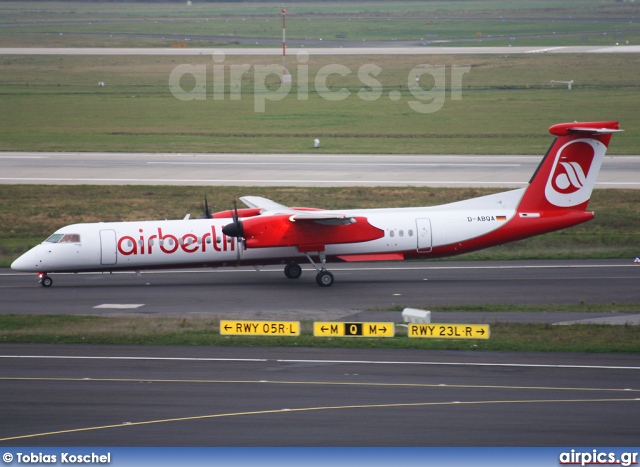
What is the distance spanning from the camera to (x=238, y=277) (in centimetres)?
3334

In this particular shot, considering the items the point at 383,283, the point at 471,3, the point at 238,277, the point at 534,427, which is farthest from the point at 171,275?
the point at 471,3

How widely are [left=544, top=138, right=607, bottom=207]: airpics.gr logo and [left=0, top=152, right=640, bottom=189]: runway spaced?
1310 cm

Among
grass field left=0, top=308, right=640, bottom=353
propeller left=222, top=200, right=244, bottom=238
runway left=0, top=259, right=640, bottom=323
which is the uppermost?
propeller left=222, top=200, right=244, bottom=238

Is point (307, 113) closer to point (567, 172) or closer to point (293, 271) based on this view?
point (293, 271)

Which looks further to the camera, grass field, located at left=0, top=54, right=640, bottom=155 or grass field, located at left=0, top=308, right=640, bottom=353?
grass field, located at left=0, top=54, right=640, bottom=155

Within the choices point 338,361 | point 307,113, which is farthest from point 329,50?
point 338,361

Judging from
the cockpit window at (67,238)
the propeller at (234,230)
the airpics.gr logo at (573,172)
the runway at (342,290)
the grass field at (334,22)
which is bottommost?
the runway at (342,290)

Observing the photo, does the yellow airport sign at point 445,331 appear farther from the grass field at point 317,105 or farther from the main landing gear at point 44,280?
the grass field at point 317,105

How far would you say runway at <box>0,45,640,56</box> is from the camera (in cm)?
10862

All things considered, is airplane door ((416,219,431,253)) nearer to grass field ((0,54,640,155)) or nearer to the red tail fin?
the red tail fin

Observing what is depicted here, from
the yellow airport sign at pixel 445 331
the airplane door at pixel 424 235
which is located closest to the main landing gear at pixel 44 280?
the airplane door at pixel 424 235

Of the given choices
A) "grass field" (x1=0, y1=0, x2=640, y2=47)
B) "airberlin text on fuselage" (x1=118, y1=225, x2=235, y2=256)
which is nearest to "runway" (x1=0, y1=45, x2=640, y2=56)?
"grass field" (x1=0, y1=0, x2=640, y2=47)

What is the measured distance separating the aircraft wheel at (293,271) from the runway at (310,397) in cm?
1015

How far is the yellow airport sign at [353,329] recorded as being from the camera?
23859 millimetres
